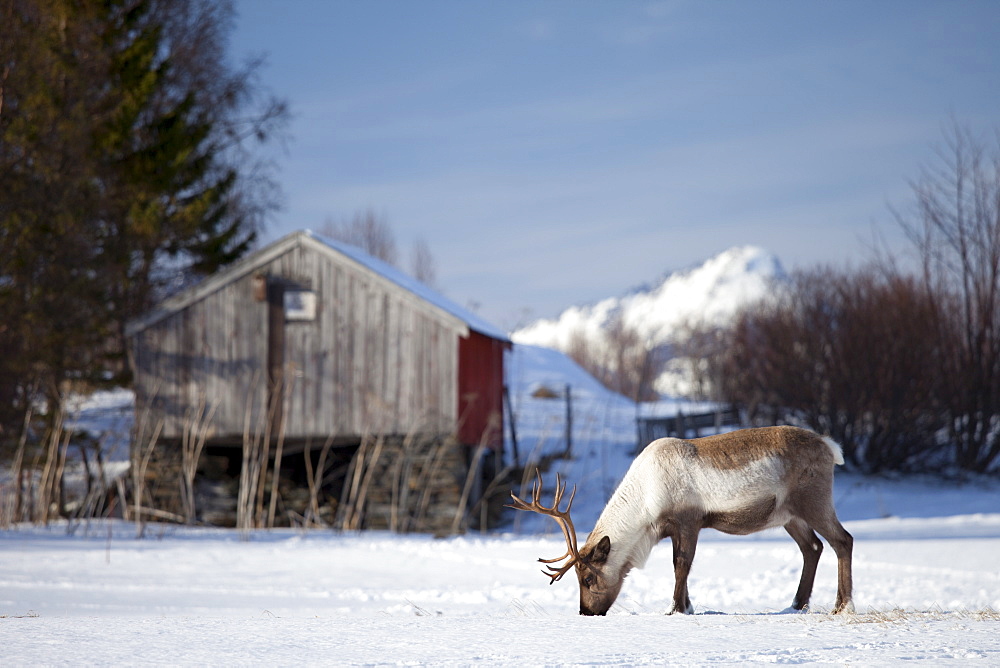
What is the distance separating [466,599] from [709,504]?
2692 millimetres

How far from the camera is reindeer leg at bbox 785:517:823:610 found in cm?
512

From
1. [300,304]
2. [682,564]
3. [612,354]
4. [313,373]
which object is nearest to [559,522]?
[682,564]

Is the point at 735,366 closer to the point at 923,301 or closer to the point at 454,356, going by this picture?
the point at 923,301

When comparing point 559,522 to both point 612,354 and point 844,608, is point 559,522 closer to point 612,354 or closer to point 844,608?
point 844,608

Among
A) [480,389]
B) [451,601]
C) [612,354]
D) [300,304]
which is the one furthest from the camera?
[612,354]

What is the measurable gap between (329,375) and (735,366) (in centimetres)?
978

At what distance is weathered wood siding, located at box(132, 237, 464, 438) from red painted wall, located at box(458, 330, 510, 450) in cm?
78

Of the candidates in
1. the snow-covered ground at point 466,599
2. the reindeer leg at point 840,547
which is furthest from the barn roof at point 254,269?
the reindeer leg at point 840,547

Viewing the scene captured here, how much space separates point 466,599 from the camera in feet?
22.9

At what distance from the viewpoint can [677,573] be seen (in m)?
4.95

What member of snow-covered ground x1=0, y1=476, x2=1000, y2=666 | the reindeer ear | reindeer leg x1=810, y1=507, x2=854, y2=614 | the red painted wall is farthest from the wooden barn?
reindeer leg x1=810, y1=507, x2=854, y2=614

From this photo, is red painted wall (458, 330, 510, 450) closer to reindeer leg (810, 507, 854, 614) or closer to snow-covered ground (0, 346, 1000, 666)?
snow-covered ground (0, 346, 1000, 666)

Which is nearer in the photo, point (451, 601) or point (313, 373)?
point (451, 601)

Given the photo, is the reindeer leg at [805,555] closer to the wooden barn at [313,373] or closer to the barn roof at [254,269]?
the wooden barn at [313,373]
